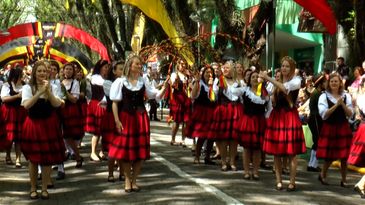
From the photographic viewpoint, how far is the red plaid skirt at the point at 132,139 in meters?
8.37

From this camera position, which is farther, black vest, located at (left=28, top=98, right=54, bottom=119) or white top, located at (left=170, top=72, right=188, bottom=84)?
white top, located at (left=170, top=72, right=188, bottom=84)

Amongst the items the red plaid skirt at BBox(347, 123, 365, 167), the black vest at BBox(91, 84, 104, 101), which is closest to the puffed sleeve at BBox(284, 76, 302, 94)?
the red plaid skirt at BBox(347, 123, 365, 167)

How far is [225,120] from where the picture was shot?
10.6m

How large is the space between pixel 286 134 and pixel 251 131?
1.03 m

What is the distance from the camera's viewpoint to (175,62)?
35.8ft

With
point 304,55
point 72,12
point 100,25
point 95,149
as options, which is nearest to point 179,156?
point 95,149

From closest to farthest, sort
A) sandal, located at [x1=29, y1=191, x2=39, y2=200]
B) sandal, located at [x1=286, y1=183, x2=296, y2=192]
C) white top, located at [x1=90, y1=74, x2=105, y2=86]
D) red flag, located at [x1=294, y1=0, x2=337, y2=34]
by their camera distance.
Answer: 1. sandal, located at [x1=29, y1=191, x2=39, y2=200]
2. sandal, located at [x1=286, y1=183, x2=296, y2=192]
3. white top, located at [x1=90, y1=74, x2=105, y2=86]
4. red flag, located at [x1=294, y1=0, x2=337, y2=34]

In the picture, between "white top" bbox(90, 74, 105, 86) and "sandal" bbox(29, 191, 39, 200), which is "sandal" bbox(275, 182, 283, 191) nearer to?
"sandal" bbox(29, 191, 39, 200)

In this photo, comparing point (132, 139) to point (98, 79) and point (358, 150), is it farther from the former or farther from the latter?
point (358, 150)

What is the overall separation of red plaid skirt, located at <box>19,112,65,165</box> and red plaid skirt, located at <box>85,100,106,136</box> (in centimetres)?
340

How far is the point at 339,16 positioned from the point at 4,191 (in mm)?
12811

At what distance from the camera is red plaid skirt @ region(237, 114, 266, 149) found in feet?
31.1

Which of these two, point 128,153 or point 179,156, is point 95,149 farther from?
point 128,153

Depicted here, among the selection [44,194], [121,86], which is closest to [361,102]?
[121,86]
